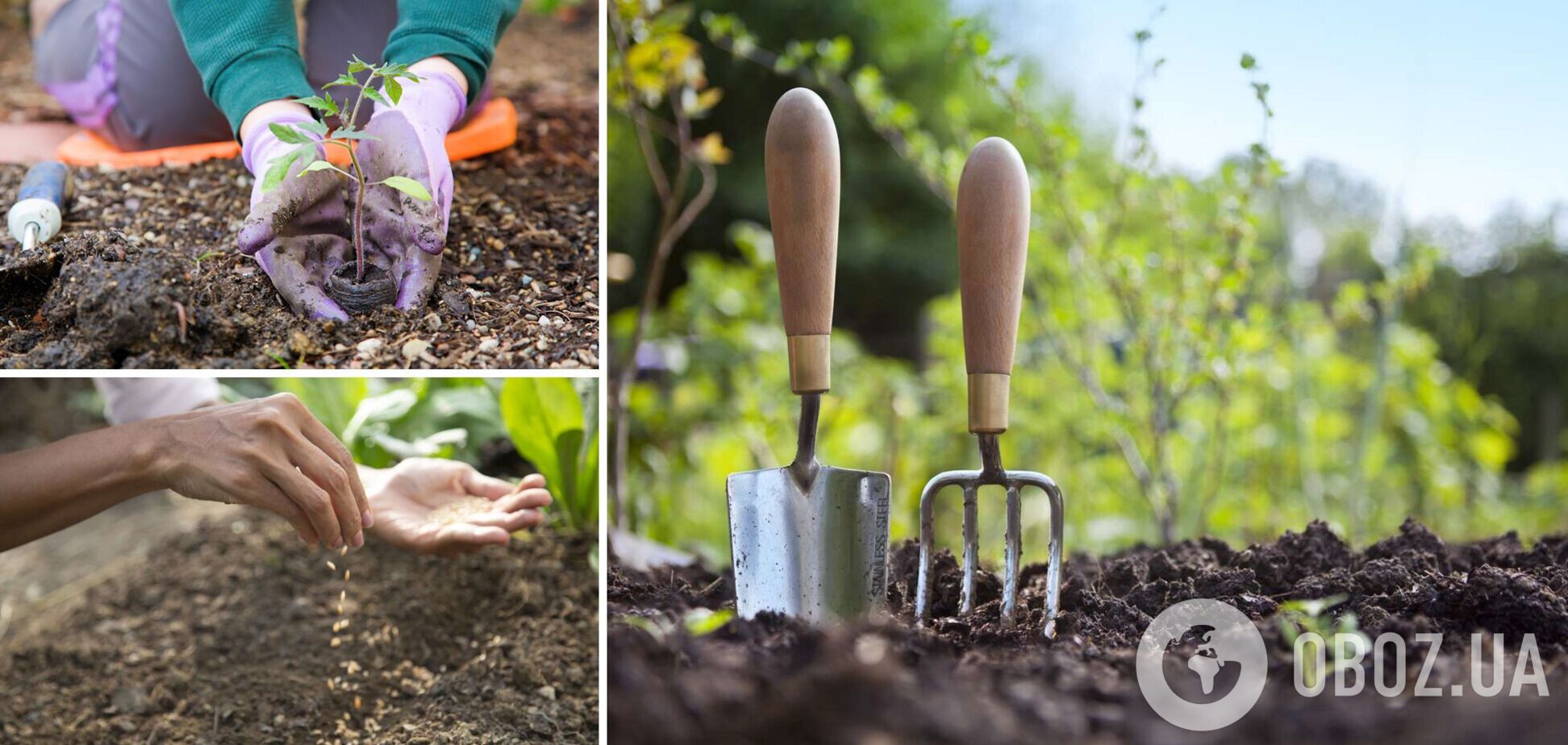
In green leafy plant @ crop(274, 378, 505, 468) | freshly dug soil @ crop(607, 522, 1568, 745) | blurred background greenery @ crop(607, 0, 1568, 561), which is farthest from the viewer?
blurred background greenery @ crop(607, 0, 1568, 561)

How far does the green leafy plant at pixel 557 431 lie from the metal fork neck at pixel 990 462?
0.58 meters

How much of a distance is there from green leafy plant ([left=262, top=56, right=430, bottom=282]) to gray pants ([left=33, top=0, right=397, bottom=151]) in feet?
1.25

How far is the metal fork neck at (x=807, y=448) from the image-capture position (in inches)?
37.9

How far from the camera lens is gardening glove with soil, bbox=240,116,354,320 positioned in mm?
919

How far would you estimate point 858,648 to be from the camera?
67cm

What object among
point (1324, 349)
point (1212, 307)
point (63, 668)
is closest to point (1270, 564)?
point (1212, 307)

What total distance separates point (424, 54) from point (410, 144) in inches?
7.1

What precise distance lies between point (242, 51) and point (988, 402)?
0.84m

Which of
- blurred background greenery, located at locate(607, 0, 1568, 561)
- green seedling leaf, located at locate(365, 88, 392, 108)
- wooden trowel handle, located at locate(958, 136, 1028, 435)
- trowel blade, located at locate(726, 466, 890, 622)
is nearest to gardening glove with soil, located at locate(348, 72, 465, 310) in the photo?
green seedling leaf, located at locate(365, 88, 392, 108)

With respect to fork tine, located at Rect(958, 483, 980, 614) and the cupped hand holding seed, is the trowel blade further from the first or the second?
the cupped hand holding seed

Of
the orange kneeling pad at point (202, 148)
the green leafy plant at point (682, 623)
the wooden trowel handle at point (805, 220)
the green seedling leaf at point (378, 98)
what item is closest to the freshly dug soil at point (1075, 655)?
the green leafy plant at point (682, 623)

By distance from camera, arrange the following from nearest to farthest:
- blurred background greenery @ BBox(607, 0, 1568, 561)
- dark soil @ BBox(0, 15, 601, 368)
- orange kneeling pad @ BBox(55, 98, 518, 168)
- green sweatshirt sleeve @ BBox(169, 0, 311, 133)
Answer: dark soil @ BBox(0, 15, 601, 368) < green sweatshirt sleeve @ BBox(169, 0, 311, 133) < orange kneeling pad @ BBox(55, 98, 518, 168) < blurred background greenery @ BBox(607, 0, 1568, 561)

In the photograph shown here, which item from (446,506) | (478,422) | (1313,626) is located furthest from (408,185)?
(1313,626)

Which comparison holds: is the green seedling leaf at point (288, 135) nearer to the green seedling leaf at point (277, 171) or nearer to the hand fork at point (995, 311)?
the green seedling leaf at point (277, 171)
